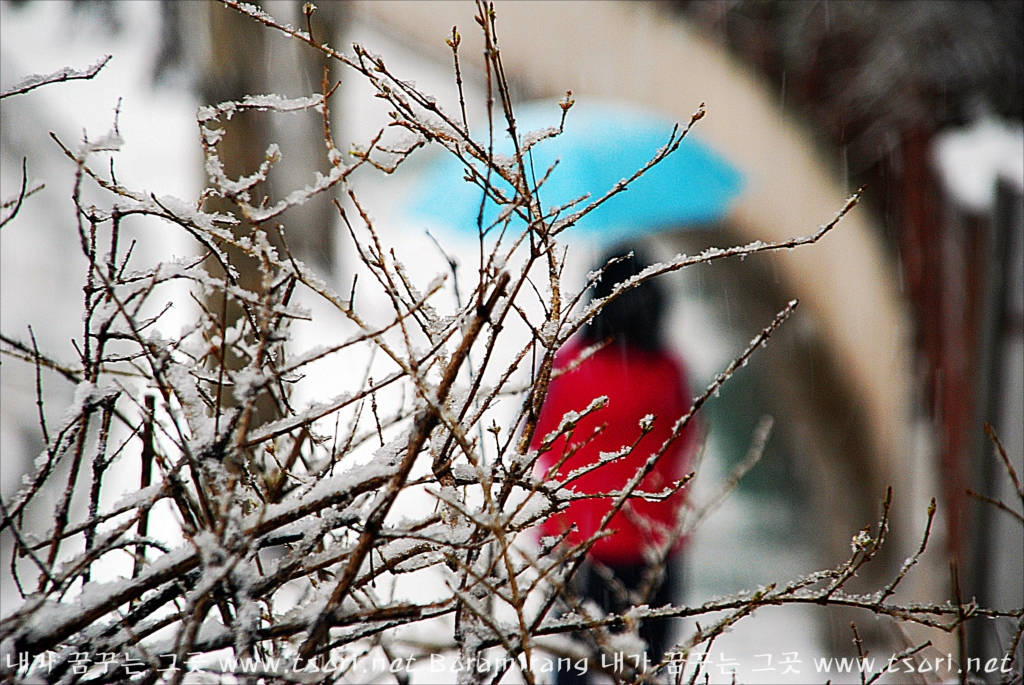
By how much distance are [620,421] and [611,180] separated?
955 millimetres

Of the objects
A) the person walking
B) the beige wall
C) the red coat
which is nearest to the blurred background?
the beige wall

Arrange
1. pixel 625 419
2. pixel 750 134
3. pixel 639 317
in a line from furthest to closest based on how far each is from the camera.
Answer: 1. pixel 750 134
2. pixel 639 317
3. pixel 625 419

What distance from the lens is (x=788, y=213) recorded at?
5.13 m

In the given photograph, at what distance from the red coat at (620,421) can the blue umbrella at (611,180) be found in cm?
53

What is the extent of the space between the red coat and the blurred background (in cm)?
58

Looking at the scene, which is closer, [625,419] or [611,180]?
[625,419]

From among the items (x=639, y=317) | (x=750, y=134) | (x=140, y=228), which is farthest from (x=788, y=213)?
(x=140, y=228)

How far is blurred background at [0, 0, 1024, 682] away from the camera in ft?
10.7

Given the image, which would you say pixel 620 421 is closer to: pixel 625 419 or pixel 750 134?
pixel 625 419

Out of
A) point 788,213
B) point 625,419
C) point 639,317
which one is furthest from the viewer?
point 788,213

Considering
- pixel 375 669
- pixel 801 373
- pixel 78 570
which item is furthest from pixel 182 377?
pixel 801 373

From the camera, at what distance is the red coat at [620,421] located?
2805 millimetres

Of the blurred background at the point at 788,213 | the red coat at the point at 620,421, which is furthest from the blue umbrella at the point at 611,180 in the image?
the red coat at the point at 620,421

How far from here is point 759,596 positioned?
990 millimetres
